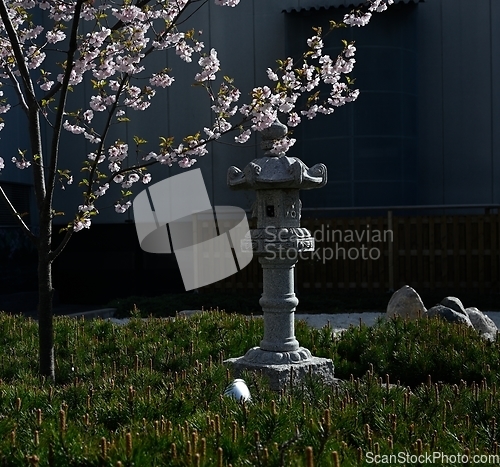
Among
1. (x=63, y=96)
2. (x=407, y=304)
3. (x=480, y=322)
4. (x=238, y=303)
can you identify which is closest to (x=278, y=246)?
(x=63, y=96)

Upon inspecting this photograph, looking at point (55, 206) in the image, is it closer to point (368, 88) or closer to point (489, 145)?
point (368, 88)

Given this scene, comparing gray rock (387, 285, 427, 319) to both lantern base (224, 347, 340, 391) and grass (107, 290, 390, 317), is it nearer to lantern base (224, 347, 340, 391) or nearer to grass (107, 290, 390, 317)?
grass (107, 290, 390, 317)

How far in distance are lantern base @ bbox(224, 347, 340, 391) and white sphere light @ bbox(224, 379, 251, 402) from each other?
926 mm

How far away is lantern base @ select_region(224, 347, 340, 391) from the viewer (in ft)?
18.3

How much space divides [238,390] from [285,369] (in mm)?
1278

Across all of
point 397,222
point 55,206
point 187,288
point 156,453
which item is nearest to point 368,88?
point 397,222

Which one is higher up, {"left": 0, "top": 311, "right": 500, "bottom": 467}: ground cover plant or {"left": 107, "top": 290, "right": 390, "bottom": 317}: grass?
{"left": 0, "top": 311, "right": 500, "bottom": 467}: ground cover plant

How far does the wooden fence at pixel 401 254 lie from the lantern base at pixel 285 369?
757cm

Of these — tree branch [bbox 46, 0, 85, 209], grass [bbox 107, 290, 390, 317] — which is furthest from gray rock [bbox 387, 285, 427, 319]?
tree branch [bbox 46, 0, 85, 209]

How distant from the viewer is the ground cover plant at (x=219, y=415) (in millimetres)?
2988

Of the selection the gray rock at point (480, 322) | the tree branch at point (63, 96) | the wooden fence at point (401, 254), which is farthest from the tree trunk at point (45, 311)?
the wooden fence at point (401, 254)

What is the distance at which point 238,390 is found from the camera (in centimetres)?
441

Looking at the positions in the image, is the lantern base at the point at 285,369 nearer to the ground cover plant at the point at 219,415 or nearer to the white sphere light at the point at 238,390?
the ground cover plant at the point at 219,415

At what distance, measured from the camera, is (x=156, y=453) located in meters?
2.99
